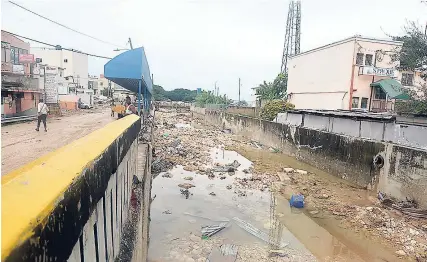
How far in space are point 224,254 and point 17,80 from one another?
68.6 feet

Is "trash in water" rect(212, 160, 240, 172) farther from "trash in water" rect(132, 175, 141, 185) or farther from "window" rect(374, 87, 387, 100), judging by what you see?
"window" rect(374, 87, 387, 100)

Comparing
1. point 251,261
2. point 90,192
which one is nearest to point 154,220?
point 251,261

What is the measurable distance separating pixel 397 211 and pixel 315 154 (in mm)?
6266

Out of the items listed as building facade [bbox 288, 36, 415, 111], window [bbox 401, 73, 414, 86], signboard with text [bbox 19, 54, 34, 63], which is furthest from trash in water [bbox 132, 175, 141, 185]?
window [bbox 401, 73, 414, 86]

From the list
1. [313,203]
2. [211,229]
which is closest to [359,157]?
[313,203]

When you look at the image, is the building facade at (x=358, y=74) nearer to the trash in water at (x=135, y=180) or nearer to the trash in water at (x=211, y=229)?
Result: the trash in water at (x=211, y=229)

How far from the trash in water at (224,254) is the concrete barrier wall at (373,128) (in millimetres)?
7519

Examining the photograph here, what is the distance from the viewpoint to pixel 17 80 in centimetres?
1981

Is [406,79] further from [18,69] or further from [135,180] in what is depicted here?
[18,69]

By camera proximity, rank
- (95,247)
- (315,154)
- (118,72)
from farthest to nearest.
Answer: (315,154) < (118,72) < (95,247)

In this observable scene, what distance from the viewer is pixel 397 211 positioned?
780 cm

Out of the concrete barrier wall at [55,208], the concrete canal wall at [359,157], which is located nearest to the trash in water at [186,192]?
the concrete canal wall at [359,157]

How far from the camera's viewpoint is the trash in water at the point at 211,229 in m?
6.25

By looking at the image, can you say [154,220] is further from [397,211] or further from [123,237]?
[397,211]
